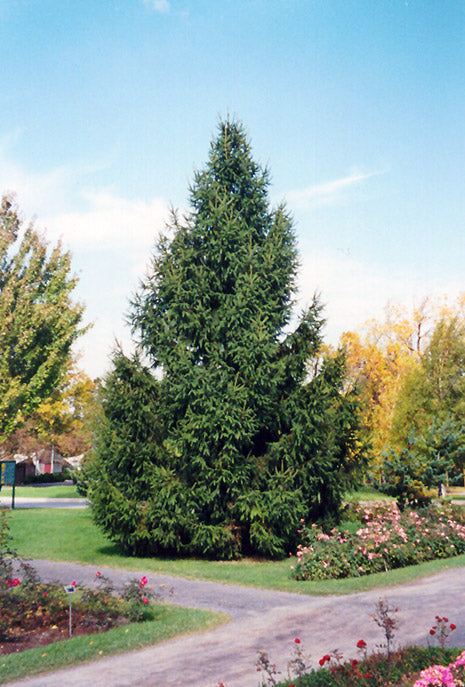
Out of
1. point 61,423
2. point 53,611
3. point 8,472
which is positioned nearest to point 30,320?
point 8,472

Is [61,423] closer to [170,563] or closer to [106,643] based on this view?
[170,563]

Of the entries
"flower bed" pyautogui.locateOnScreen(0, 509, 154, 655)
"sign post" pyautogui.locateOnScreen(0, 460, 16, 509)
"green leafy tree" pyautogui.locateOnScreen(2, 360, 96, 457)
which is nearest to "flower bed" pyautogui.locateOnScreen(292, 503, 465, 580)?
"flower bed" pyautogui.locateOnScreen(0, 509, 154, 655)

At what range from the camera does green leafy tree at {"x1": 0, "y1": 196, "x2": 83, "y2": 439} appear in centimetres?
2905

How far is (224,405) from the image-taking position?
14812mm

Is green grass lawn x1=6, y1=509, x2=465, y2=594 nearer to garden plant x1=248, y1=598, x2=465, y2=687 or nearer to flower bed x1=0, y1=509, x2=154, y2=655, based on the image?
flower bed x1=0, y1=509, x2=154, y2=655

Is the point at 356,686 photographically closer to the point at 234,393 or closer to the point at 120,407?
the point at 234,393

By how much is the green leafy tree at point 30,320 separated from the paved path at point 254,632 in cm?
1916

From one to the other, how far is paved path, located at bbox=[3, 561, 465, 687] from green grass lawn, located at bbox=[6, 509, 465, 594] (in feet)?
1.72

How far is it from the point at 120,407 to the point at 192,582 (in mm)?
4843

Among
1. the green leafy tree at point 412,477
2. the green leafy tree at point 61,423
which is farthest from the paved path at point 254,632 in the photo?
the green leafy tree at point 61,423

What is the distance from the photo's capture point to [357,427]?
54.2 ft

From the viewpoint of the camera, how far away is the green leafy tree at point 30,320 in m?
29.0

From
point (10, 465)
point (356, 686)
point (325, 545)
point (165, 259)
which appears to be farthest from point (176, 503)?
Result: point (10, 465)

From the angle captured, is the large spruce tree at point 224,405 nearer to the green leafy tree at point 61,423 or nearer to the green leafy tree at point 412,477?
the green leafy tree at point 412,477
